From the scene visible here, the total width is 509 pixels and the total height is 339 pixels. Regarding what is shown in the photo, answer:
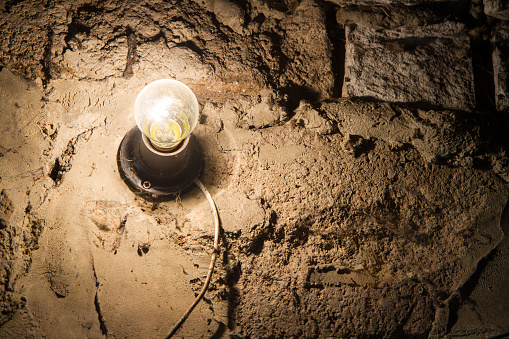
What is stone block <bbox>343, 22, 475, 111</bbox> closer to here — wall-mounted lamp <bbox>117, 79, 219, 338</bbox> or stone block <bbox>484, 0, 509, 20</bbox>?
stone block <bbox>484, 0, 509, 20</bbox>

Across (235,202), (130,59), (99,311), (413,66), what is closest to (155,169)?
(235,202)

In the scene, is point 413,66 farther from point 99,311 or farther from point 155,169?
point 99,311

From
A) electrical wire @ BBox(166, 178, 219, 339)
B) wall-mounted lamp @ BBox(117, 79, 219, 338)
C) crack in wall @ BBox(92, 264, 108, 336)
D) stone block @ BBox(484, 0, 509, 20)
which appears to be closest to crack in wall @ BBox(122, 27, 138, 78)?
wall-mounted lamp @ BBox(117, 79, 219, 338)

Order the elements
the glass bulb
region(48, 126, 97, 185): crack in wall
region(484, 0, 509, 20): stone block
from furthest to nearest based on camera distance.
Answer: region(484, 0, 509, 20): stone block → region(48, 126, 97, 185): crack in wall → the glass bulb

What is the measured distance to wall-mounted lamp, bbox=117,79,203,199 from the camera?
1.10m

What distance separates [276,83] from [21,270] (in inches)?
48.5

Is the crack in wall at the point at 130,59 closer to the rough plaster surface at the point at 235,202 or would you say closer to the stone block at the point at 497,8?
the rough plaster surface at the point at 235,202

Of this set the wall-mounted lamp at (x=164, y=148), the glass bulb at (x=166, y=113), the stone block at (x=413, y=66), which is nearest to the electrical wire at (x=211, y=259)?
the wall-mounted lamp at (x=164, y=148)

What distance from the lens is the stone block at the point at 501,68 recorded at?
1.30 metres

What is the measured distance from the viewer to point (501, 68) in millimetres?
1332

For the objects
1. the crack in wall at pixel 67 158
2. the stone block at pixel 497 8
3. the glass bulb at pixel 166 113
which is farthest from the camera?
the stone block at pixel 497 8

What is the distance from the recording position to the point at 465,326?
3.79ft

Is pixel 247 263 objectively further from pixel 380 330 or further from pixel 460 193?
pixel 460 193

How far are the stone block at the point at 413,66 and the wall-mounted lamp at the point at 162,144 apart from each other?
672 millimetres
